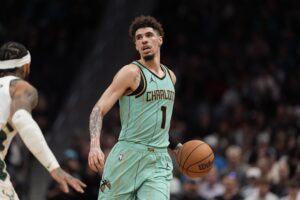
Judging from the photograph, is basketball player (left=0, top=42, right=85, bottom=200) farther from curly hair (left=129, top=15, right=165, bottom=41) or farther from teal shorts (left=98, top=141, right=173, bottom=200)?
curly hair (left=129, top=15, right=165, bottom=41)

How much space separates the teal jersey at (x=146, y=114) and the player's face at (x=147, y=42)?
0.16 meters

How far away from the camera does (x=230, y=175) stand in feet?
48.1

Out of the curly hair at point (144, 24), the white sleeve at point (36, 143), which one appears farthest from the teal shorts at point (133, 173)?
the white sleeve at point (36, 143)

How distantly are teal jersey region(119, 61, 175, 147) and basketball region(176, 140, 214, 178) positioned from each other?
58 centimetres

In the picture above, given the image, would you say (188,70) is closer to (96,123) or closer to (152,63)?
(152,63)

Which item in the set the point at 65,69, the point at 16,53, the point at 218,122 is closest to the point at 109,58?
the point at 65,69

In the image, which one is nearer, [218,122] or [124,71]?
[124,71]

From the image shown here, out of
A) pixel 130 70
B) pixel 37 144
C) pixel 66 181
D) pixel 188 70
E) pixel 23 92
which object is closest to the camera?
pixel 66 181

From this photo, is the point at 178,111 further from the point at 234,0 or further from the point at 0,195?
the point at 0,195

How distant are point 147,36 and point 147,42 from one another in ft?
0.23

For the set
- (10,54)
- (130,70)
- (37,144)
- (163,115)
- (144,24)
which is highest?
(144,24)

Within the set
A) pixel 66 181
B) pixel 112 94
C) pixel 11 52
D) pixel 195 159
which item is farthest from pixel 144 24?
pixel 66 181

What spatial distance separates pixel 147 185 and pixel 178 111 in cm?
1039

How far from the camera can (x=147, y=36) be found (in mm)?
9156
